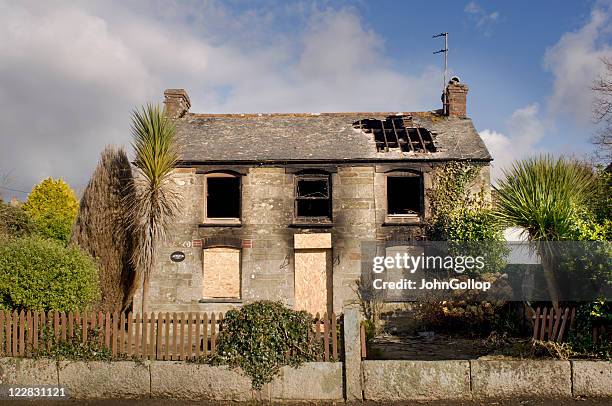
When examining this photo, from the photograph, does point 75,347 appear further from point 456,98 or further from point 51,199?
point 51,199

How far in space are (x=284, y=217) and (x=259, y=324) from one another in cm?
736

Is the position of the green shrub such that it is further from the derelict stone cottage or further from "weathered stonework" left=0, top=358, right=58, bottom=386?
the derelict stone cottage

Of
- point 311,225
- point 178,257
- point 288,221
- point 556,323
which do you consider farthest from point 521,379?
point 178,257

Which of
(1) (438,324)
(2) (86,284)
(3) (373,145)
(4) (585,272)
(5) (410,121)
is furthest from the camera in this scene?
(5) (410,121)

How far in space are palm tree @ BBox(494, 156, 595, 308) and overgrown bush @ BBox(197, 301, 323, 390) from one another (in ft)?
14.7

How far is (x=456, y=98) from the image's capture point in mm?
17609

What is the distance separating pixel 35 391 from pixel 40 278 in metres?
1.89

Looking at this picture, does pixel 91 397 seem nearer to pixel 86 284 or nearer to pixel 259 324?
pixel 86 284

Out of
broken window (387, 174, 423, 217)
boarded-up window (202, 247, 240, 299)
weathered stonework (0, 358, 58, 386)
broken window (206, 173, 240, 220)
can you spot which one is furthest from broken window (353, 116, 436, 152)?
weathered stonework (0, 358, 58, 386)

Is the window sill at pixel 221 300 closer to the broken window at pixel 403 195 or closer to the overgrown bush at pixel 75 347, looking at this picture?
the broken window at pixel 403 195

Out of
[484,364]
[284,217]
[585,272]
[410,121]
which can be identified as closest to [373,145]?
[410,121]

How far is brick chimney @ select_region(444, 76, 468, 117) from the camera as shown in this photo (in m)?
17.5

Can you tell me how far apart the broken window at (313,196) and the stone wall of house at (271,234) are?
29 cm

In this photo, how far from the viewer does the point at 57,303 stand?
865cm
